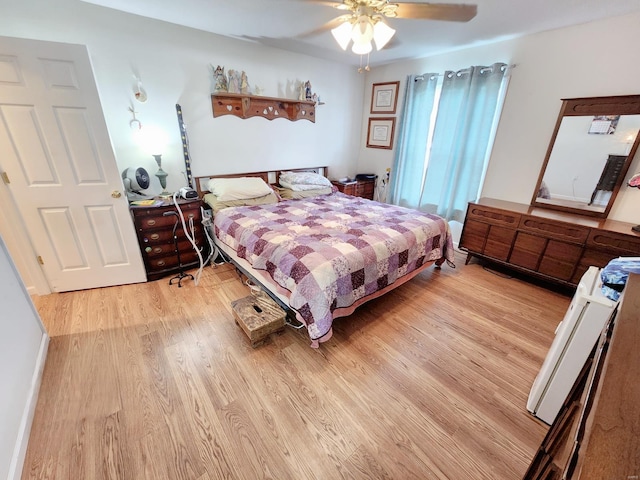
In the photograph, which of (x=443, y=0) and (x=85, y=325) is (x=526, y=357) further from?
(x=85, y=325)

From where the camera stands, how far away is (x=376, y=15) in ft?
6.28


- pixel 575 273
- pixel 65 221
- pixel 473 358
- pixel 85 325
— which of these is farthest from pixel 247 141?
pixel 575 273

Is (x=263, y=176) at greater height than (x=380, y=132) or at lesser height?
lesser

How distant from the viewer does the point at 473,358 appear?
1.85 metres

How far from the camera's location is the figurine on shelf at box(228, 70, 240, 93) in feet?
9.87

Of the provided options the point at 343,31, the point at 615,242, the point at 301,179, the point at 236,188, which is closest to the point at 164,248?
the point at 236,188

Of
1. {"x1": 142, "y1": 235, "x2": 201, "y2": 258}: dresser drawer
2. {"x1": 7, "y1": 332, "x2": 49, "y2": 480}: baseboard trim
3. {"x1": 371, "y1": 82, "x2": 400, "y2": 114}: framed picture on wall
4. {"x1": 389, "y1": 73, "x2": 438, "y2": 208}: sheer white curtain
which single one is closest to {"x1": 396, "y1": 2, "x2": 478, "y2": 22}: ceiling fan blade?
{"x1": 389, "y1": 73, "x2": 438, "y2": 208}: sheer white curtain

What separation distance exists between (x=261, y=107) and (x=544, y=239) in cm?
353

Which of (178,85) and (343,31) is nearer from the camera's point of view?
(343,31)

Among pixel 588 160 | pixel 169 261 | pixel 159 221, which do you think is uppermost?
pixel 588 160

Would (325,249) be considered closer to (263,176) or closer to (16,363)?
(16,363)

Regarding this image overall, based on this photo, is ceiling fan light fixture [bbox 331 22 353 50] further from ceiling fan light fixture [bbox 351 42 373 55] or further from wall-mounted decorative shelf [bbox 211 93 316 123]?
wall-mounted decorative shelf [bbox 211 93 316 123]

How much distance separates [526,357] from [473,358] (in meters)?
0.39

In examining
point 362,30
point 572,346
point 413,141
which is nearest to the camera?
point 572,346
